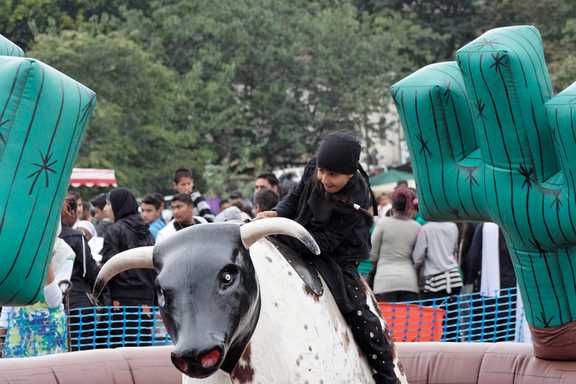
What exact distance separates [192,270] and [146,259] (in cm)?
35

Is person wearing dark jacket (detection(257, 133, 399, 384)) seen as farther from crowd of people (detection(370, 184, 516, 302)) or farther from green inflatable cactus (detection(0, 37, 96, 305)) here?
crowd of people (detection(370, 184, 516, 302))

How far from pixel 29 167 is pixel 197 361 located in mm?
1411

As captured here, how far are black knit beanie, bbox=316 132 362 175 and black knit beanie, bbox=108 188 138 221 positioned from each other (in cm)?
476

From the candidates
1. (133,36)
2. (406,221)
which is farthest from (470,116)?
(133,36)

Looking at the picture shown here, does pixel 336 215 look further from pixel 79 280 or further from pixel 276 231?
pixel 79 280

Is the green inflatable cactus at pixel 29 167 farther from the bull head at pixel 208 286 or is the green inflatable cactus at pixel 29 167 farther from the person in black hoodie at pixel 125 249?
the person in black hoodie at pixel 125 249

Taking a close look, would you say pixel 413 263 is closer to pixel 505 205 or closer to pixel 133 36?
pixel 505 205

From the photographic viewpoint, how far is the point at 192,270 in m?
4.66

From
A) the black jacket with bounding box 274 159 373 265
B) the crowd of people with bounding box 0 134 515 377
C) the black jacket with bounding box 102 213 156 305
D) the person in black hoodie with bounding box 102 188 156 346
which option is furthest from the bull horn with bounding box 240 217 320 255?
the black jacket with bounding box 102 213 156 305

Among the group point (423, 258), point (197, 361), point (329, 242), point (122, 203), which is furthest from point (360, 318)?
point (423, 258)

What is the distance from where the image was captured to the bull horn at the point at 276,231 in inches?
185

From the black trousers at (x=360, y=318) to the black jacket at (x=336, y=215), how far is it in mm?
77

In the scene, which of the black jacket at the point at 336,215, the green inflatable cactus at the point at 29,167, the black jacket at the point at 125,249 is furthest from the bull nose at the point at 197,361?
the black jacket at the point at 125,249

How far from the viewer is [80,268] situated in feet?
30.8
